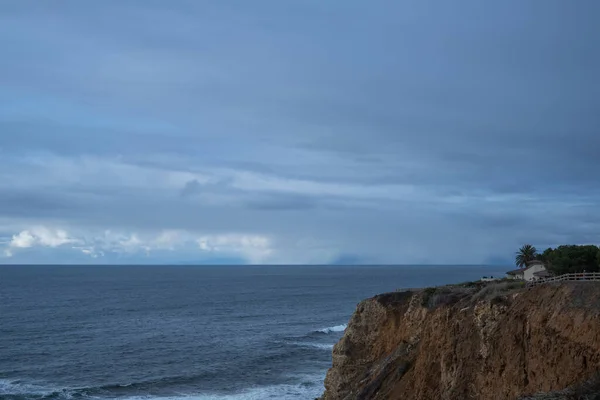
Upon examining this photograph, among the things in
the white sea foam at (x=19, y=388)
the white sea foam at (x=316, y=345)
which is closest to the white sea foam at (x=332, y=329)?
the white sea foam at (x=316, y=345)

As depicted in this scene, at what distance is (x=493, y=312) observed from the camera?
31.4 meters

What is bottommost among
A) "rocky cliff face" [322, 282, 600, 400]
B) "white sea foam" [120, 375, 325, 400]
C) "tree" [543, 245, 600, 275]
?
"white sea foam" [120, 375, 325, 400]

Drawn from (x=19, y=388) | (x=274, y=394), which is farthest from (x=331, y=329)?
(x=19, y=388)

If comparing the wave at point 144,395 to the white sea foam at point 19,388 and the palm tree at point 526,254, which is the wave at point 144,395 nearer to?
the white sea foam at point 19,388

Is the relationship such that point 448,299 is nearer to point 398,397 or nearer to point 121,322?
point 398,397

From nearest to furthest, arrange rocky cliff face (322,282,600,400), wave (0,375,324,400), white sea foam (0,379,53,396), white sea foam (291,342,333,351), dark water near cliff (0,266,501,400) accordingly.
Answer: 1. rocky cliff face (322,282,600,400)
2. wave (0,375,324,400)
3. white sea foam (0,379,53,396)
4. dark water near cliff (0,266,501,400)
5. white sea foam (291,342,333,351)

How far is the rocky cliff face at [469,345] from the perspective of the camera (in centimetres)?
2533

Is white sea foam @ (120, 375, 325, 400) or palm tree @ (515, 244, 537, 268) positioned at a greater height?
palm tree @ (515, 244, 537, 268)

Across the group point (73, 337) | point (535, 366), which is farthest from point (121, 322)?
point (535, 366)

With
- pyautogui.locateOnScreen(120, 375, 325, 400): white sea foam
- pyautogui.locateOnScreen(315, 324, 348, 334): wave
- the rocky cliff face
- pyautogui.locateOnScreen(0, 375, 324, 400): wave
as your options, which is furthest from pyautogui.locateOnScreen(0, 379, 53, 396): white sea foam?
pyautogui.locateOnScreen(315, 324, 348, 334): wave

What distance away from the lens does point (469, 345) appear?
105 feet

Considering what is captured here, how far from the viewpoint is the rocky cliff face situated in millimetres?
25334

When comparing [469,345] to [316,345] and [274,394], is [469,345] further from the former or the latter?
[316,345]

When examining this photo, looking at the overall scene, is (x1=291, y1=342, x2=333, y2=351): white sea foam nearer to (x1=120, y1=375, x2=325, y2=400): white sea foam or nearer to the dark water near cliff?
the dark water near cliff
